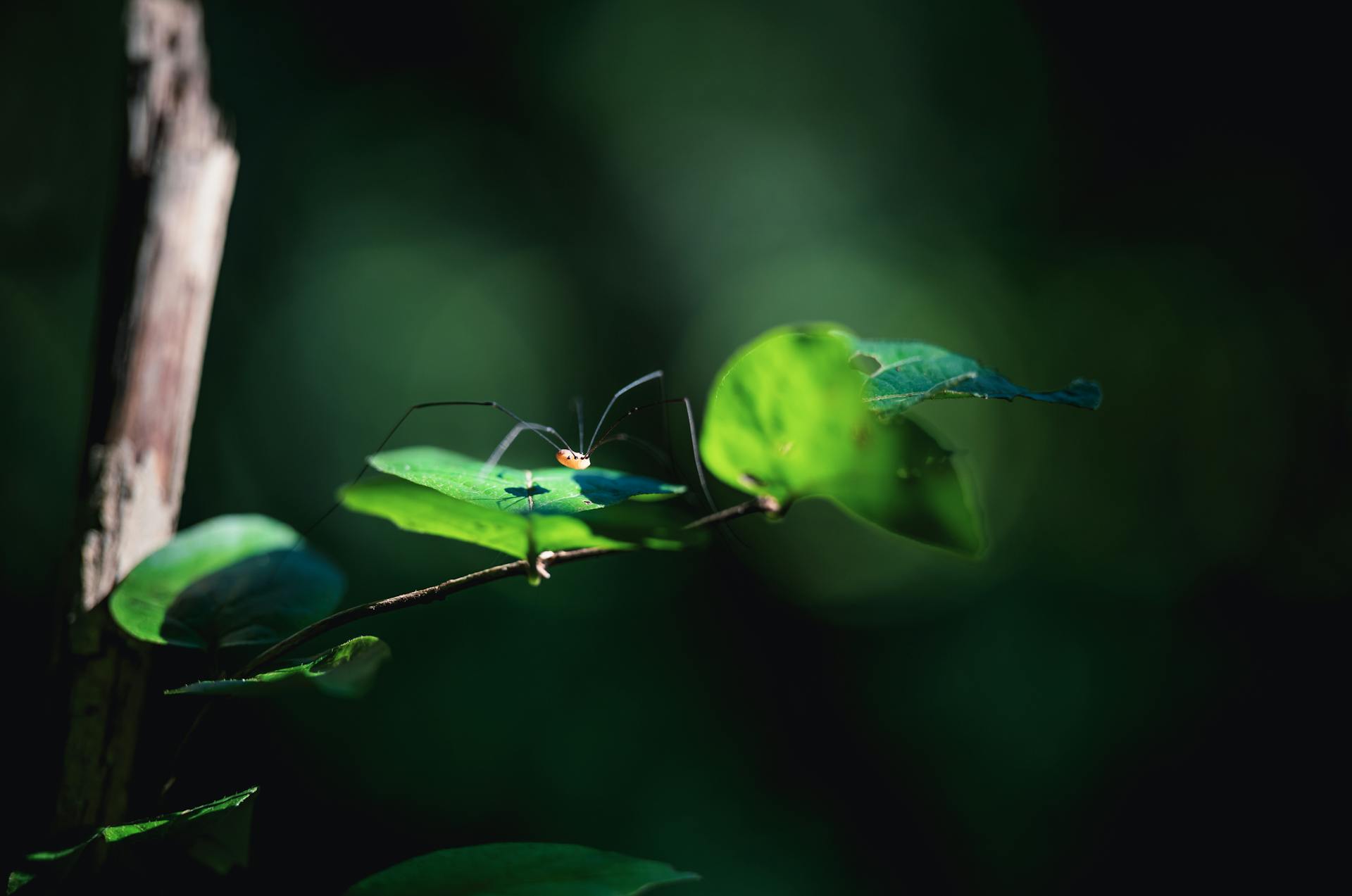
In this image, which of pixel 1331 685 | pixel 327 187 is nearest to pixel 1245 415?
pixel 1331 685

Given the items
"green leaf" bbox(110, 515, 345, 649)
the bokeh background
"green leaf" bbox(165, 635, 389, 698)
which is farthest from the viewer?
the bokeh background

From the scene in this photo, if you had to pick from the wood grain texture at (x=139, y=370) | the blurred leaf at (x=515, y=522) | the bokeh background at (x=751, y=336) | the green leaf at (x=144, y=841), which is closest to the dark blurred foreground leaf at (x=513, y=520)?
the blurred leaf at (x=515, y=522)

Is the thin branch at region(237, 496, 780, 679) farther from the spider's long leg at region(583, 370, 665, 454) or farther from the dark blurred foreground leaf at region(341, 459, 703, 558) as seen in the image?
the spider's long leg at region(583, 370, 665, 454)

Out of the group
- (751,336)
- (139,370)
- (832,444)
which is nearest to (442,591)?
(832,444)

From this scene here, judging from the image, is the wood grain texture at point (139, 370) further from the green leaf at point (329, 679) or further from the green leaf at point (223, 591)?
the green leaf at point (329, 679)

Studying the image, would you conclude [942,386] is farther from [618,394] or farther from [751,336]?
[751,336]

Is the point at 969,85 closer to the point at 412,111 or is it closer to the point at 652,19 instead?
the point at 652,19

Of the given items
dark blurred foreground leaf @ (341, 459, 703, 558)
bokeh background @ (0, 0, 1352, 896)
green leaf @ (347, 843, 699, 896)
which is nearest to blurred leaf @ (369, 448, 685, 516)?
dark blurred foreground leaf @ (341, 459, 703, 558)
